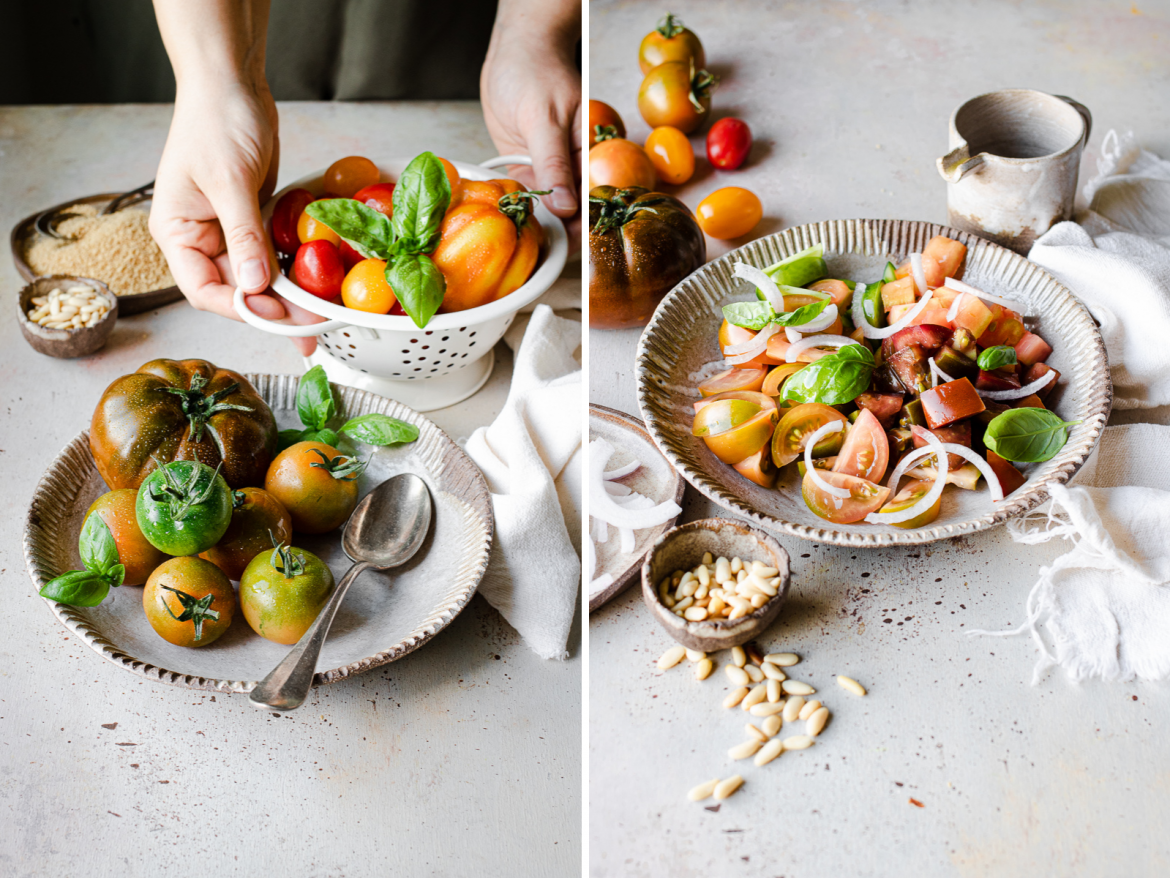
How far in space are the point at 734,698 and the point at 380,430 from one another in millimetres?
507

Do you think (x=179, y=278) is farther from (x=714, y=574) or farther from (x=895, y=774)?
(x=895, y=774)

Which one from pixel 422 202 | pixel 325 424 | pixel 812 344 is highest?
pixel 422 202

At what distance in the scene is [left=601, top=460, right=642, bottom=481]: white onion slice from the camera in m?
1.09

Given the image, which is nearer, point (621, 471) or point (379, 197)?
point (621, 471)

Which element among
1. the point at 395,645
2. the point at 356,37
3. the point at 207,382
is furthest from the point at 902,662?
the point at 356,37

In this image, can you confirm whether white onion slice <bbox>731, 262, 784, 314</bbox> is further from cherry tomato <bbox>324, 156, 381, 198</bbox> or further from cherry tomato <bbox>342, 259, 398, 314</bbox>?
cherry tomato <bbox>324, 156, 381, 198</bbox>

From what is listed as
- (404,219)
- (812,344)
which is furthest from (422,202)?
(812,344)

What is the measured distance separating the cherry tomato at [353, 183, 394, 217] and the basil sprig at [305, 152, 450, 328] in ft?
0.25

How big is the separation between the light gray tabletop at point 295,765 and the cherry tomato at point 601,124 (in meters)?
0.88

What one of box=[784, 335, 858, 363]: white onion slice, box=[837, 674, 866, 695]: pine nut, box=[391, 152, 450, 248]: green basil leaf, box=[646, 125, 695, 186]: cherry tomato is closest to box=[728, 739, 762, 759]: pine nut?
box=[837, 674, 866, 695]: pine nut

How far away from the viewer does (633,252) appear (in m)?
1.23

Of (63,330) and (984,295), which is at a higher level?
(984,295)

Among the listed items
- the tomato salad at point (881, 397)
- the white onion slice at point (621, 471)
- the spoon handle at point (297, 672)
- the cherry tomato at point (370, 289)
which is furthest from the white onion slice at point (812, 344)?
the spoon handle at point (297, 672)

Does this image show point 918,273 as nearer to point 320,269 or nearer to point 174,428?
point 320,269
